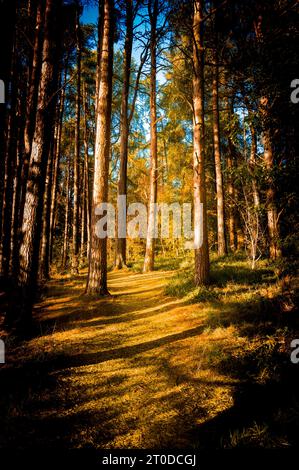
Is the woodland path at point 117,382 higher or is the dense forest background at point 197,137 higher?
the dense forest background at point 197,137

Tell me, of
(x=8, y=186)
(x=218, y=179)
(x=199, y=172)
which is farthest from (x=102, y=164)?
(x=218, y=179)

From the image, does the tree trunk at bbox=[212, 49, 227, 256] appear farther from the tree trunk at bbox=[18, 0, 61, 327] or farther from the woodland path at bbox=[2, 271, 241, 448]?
the tree trunk at bbox=[18, 0, 61, 327]

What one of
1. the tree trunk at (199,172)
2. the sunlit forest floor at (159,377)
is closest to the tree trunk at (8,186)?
the sunlit forest floor at (159,377)

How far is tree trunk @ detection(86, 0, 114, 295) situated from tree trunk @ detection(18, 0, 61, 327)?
1867mm

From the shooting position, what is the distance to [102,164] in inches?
259

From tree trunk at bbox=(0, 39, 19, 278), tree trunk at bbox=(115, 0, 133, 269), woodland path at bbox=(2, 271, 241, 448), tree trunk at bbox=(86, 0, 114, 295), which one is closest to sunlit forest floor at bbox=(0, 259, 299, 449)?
woodland path at bbox=(2, 271, 241, 448)

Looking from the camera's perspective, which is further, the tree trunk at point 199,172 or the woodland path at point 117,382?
the tree trunk at point 199,172

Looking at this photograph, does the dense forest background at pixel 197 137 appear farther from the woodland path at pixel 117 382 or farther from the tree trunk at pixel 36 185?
the woodland path at pixel 117 382

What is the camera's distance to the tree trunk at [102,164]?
649cm

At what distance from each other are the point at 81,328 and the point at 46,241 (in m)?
6.14

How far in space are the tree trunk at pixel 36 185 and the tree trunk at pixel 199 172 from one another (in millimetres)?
4146
